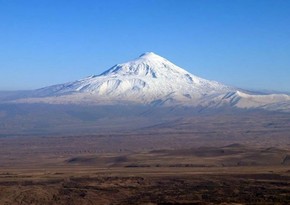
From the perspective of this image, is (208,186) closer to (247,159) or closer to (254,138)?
(247,159)

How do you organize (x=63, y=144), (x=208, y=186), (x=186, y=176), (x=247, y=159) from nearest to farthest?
(x=208, y=186) → (x=186, y=176) → (x=247, y=159) → (x=63, y=144)

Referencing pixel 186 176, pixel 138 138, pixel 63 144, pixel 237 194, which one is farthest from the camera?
pixel 138 138

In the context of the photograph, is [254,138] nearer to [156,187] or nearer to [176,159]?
[176,159]

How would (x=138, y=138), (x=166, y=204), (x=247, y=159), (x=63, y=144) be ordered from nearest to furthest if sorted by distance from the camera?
1. (x=166, y=204)
2. (x=247, y=159)
3. (x=63, y=144)
4. (x=138, y=138)

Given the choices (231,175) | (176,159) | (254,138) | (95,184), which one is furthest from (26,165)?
(254,138)

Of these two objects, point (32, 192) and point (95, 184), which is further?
point (95, 184)

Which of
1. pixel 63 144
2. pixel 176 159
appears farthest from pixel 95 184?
pixel 63 144
